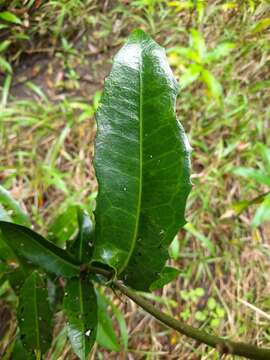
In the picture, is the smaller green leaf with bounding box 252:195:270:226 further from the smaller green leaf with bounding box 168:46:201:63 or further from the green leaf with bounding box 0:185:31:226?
the green leaf with bounding box 0:185:31:226

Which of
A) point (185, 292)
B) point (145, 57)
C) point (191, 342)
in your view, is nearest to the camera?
point (145, 57)

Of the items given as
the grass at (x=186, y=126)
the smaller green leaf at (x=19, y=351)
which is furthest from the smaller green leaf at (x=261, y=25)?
the smaller green leaf at (x=19, y=351)

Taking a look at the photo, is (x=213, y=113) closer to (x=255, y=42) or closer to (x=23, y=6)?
(x=255, y=42)

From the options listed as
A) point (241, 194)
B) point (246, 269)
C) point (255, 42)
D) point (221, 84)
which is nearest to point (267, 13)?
point (255, 42)

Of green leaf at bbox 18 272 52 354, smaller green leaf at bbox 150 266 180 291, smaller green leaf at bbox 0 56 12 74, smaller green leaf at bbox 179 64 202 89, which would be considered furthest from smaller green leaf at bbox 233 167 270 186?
smaller green leaf at bbox 0 56 12 74

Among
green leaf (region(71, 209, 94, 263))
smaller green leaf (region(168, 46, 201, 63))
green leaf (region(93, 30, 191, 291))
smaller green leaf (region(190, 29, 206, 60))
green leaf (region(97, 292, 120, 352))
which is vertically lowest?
green leaf (region(97, 292, 120, 352))

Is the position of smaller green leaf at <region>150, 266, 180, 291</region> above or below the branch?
below

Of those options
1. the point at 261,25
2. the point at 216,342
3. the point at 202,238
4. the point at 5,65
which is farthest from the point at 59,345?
the point at 261,25

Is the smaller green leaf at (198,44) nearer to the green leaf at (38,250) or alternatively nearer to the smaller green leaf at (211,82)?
the smaller green leaf at (211,82)
